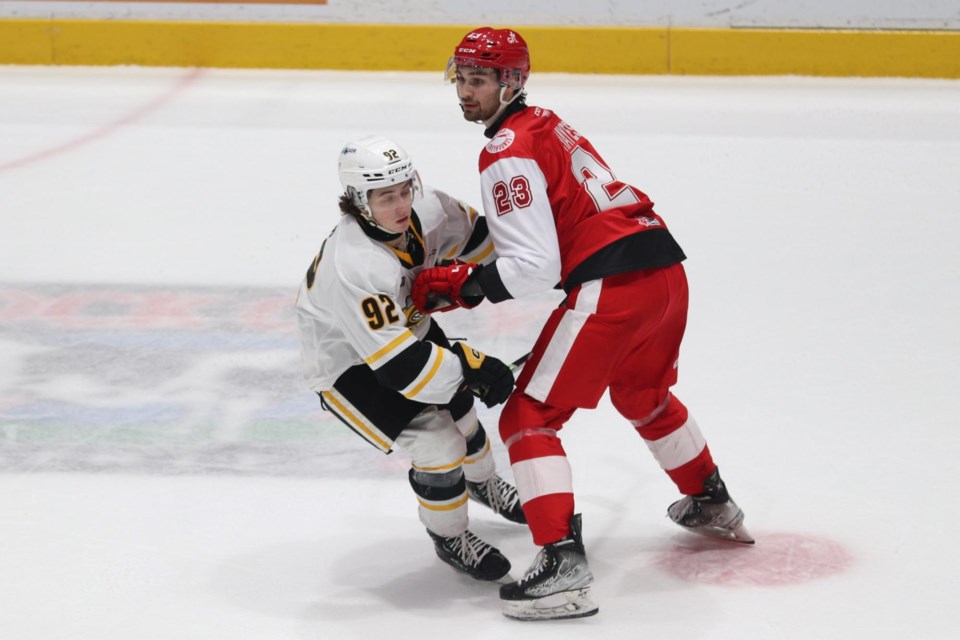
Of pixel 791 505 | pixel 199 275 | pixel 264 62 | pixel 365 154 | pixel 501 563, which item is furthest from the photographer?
pixel 264 62

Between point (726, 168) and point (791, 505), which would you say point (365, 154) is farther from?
point (726, 168)

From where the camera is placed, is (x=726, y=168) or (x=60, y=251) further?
(x=726, y=168)

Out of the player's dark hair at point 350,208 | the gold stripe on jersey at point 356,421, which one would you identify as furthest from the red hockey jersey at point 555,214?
the gold stripe on jersey at point 356,421

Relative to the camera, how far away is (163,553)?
3.13m

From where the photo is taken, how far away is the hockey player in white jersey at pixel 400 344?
9.14 feet

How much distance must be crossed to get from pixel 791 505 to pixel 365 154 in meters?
1.42

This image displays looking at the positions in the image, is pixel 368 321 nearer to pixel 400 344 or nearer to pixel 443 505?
pixel 400 344

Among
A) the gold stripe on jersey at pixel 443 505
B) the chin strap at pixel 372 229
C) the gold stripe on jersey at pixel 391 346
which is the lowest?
the gold stripe on jersey at pixel 443 505

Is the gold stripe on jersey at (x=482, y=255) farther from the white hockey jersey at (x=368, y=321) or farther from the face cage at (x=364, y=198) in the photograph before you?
the face cage at (x=364, y=198)

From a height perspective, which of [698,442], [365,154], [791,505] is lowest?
[791,505]

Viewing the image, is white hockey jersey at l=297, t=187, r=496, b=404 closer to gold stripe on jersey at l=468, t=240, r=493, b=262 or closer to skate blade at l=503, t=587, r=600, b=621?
gold stripe on jersey at l=468, t=240, r=493, b=262

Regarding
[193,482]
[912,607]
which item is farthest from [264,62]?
[912,607]

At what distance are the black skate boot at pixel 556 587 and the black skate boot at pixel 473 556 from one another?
0.14 metres

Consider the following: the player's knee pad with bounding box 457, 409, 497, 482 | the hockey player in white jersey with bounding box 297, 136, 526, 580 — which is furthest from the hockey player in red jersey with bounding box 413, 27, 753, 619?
the player's knee pad with bounding box 457, 409, 497, 482
